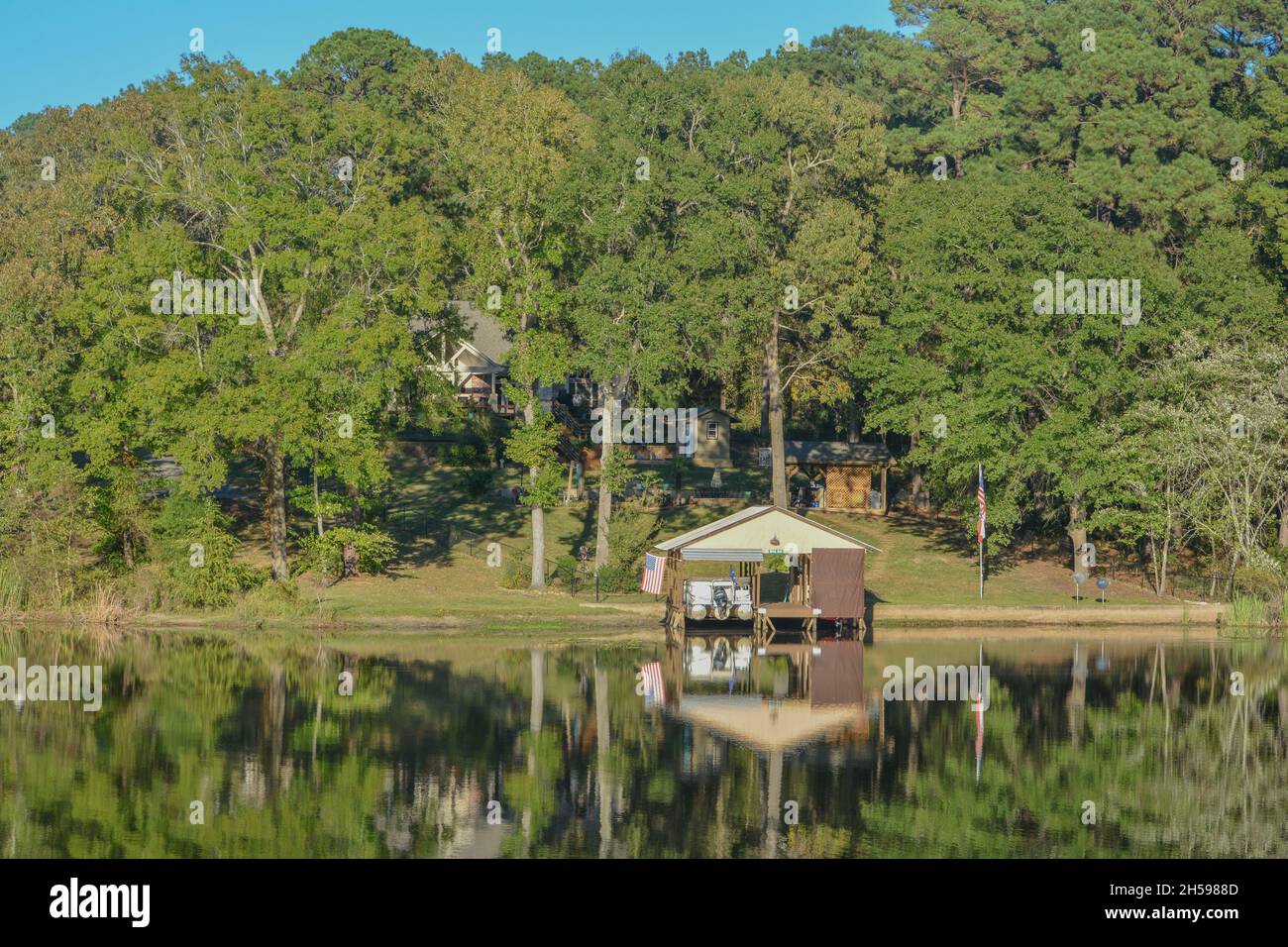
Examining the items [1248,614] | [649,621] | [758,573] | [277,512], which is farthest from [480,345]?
[1248,614]

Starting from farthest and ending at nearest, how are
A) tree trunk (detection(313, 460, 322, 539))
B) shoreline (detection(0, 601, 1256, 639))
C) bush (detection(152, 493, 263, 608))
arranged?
tree trunk (detection(313, 460, 322, 539))
bush (detection(152, 493, 263, 608))
shoreline (detection(0, 601, 1256, 639))

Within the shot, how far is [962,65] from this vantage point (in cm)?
10756

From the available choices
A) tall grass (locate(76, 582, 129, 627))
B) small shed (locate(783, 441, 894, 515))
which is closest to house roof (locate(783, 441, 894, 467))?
small shed (locate(783, 441, 894, 515))

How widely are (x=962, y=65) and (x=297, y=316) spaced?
6018 cm

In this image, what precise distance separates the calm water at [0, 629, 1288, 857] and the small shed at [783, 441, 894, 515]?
1110 inches

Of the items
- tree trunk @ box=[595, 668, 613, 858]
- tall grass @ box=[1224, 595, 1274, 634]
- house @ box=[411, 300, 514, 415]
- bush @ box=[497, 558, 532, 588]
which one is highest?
house @ box=[411, 300, 514, 415]

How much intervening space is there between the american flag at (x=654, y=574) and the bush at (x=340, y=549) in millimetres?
11103

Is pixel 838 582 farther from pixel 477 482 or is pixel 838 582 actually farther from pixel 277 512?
pixel 477 482

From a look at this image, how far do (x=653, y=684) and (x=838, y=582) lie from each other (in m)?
13.2

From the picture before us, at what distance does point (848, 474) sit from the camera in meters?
83.6

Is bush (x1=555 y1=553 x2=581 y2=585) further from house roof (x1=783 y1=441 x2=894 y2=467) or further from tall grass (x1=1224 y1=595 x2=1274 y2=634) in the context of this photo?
tall grass (x1=1224 y1=595 x2=1274 y2=634)

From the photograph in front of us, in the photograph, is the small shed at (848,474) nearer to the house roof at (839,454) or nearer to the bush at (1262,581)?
the house roof at (839,454)

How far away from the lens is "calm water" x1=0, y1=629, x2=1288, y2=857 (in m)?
31.4

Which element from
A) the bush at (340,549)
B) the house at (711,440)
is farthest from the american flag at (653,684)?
the house at (711,440)
